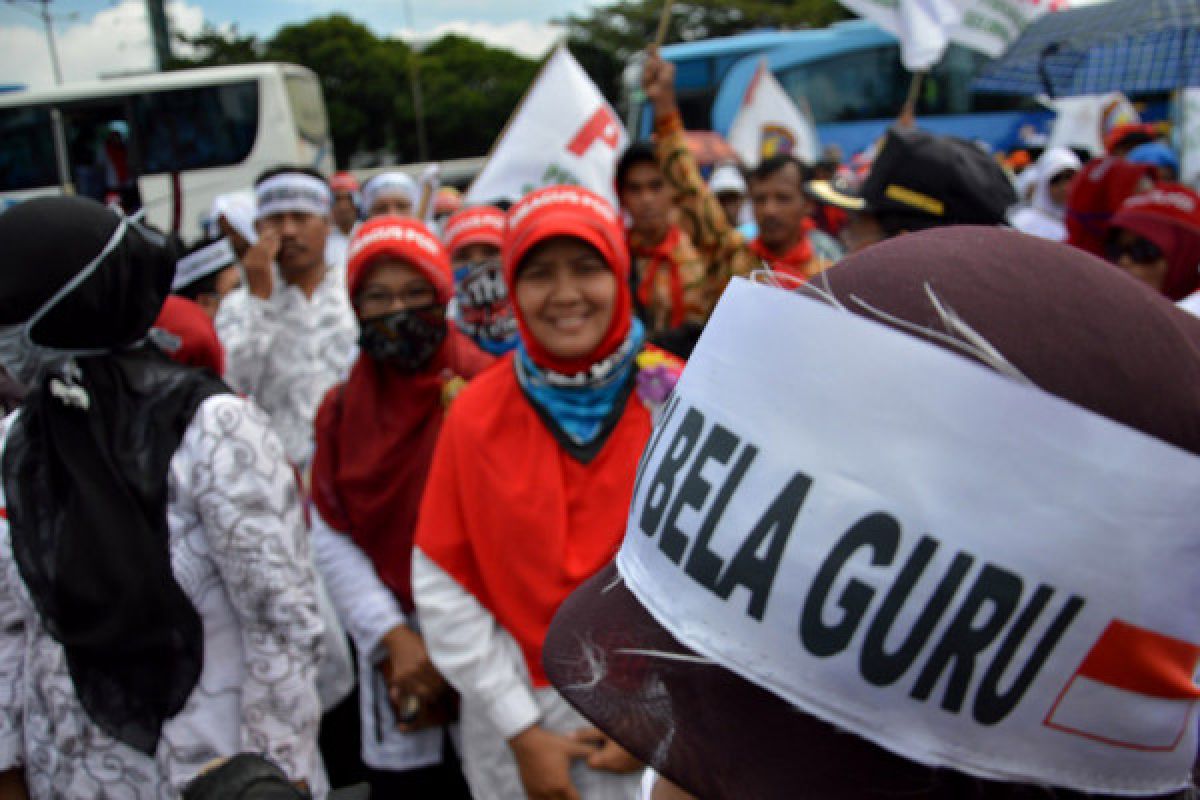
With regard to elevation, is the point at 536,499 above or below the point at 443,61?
above

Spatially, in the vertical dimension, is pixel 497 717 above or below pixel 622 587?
below

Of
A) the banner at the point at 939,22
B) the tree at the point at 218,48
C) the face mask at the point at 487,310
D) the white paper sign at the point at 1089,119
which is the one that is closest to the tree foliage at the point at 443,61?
the tree at the point at 218,48

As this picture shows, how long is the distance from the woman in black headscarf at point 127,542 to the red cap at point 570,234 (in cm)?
66

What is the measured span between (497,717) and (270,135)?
15556 millimetres

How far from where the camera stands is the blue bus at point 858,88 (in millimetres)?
15594

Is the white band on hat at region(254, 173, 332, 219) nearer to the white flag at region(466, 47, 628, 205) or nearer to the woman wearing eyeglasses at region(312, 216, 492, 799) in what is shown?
the white flag at region(466, 47, 628, 205)

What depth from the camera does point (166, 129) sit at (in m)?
15.3

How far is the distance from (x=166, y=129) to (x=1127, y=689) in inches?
682

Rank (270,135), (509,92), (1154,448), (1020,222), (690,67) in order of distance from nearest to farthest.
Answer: (1154,448) < (1020,222) < (270,135) < (690,67) < (509,92)

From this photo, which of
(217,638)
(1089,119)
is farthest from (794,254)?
(1089,119)

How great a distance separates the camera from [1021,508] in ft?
1.98

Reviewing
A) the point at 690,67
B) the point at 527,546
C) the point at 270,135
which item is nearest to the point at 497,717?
the point at 527,546

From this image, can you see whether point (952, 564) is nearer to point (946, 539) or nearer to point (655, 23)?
point (946, 539)

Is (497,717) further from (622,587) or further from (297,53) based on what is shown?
(297,53)
